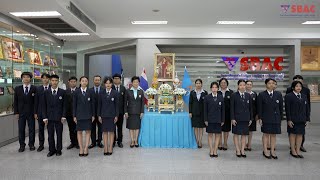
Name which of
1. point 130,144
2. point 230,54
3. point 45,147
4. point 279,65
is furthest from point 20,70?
point 279,65

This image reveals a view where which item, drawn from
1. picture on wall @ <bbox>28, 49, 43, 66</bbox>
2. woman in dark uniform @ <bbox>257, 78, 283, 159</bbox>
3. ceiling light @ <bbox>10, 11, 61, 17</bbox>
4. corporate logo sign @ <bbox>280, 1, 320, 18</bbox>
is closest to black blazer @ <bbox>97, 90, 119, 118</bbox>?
ceiling light @ <bbox>10, 11, 61, 17</bbox>

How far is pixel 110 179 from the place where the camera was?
3.78 m

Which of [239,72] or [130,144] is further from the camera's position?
[239,72]

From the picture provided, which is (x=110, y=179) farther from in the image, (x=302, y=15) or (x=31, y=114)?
(x=302, y=15)

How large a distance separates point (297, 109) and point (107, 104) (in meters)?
3.40

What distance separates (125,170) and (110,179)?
1.31ft

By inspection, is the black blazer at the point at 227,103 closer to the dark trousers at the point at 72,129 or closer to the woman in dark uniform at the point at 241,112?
the woman in dark uniform at the point at 241,112

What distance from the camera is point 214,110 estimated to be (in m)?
4.75

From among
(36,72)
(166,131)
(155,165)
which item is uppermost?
(36,72)

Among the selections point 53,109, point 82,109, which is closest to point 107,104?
point 82,109

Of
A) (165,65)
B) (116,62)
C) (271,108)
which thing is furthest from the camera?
(116,62)

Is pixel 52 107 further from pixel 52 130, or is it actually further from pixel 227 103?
pixel 227 103

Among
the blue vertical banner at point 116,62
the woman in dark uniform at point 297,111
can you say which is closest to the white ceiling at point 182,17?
the woman in dark uniform at point 297,111

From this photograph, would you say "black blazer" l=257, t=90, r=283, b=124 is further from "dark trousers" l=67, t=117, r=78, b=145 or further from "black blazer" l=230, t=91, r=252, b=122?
"dark trousers" l=67, t=117, r=78, b=145
